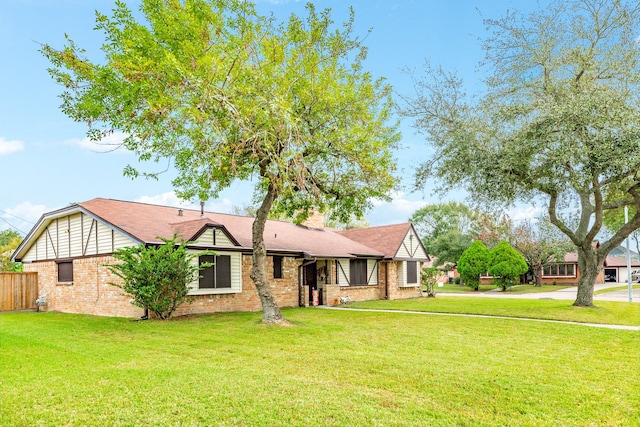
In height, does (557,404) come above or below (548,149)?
below

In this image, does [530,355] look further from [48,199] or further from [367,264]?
[48,199]

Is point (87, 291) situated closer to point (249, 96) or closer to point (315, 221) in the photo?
point (249, 96)

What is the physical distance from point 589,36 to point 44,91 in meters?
17.2

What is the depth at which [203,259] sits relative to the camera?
16047 mm

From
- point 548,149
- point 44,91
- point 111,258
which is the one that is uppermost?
point 44,91

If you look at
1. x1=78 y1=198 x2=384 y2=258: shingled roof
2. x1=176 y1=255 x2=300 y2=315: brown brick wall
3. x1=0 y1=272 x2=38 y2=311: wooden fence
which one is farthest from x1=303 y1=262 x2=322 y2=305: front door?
x1=0 y1=272 x2=38 y2=311: wooden fence

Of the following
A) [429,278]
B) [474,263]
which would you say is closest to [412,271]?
[429,278]

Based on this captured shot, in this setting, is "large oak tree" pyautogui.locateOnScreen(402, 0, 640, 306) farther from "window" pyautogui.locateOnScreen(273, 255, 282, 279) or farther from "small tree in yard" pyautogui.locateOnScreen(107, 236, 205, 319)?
"small tree in yard" pyautogui.locateOnScreen(107, 236, 205, 319)

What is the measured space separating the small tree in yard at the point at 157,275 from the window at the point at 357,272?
980 centimetres

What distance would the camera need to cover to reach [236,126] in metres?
11.1

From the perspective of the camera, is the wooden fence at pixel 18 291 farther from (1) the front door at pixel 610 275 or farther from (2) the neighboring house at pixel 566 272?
(1) the front door at pixel 610 275

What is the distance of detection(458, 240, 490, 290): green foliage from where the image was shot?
118 feet

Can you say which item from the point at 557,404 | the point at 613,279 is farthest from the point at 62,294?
the point at 613,279

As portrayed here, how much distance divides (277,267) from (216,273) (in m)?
3.43
